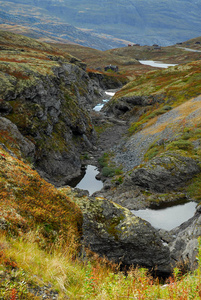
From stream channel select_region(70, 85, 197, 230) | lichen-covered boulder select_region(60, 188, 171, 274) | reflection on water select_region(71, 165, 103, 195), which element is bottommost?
reflection on water select_region(71, 165, 103, 195)

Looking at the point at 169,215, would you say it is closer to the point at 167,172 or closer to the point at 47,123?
the point at 167,172

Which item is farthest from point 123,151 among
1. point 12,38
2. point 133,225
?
point 12,38

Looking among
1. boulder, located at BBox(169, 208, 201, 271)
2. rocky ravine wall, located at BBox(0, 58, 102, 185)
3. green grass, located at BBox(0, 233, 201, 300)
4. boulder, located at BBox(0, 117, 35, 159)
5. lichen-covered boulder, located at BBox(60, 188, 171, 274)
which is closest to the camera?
green grass, located at BBox(0, 233, 201, 300)

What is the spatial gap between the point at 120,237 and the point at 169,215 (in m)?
12.3

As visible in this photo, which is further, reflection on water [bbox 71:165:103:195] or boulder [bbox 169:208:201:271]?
reflection on water [bbox 71:165:103:195]

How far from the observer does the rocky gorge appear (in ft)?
38.2

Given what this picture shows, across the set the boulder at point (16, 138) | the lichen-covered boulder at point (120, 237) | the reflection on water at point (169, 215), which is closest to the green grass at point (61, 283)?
the lichen-covered boulder at point (120, 237)

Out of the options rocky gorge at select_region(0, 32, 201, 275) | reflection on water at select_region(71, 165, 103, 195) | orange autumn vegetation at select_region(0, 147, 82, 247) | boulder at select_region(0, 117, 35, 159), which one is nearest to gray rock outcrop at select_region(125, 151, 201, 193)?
rocky gorge at select_region(0, 32, 201, 275)

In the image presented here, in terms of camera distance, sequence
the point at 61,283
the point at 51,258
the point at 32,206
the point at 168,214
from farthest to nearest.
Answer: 1. the point at 168,214
2. the point at 32,206
3. the point at 51,258
4. the point at 61,283

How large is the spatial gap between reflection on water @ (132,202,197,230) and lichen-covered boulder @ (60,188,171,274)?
8.54 metres

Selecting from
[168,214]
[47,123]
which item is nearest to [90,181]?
[47,123]

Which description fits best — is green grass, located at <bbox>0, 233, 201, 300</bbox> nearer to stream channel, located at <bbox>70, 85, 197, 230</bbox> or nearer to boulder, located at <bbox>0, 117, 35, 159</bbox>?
stream channel, located at <bbox>70, 85, 197, 230</bbox>

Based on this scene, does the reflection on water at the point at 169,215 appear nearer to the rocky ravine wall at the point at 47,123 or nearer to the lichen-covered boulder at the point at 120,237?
the lichen-covered boulder at the point at 120,237

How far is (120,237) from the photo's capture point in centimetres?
1126
